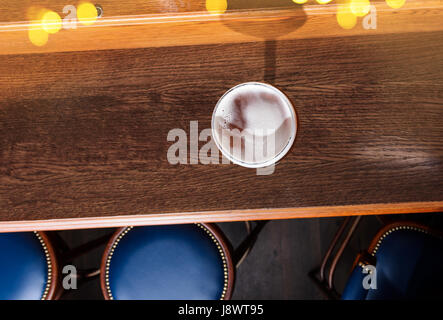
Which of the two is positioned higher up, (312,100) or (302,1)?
(302,1)

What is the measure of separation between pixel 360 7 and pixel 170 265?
1.19m

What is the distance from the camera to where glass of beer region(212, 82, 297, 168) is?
2.89 feet

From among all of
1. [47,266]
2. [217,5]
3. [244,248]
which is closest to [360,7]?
[217,5]

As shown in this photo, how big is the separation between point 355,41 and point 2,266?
1.61 m

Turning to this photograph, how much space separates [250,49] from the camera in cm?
105

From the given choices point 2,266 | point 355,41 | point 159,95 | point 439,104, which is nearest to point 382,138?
point 439,104

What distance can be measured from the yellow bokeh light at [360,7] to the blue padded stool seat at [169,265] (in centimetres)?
95

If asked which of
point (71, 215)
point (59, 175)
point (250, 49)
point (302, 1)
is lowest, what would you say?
point (71, 215)

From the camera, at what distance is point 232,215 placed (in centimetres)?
96

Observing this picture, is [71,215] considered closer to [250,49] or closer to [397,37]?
[250,49]

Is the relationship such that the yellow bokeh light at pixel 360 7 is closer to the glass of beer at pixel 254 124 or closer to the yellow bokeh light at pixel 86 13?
the glass of beer at pixel 254 124

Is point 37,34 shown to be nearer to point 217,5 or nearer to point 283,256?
point 217,5

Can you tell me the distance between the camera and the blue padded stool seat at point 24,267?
136 cm

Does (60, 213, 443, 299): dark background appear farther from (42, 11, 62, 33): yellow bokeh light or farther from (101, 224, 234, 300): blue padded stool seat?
(42, 11, 62, 33): yellow bokeh light
